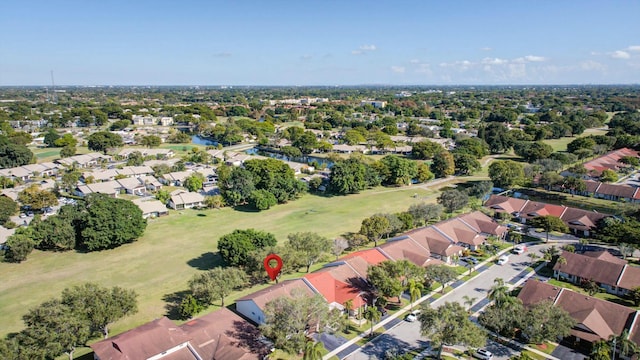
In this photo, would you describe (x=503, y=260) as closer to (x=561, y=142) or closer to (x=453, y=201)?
(x=453, y=201)

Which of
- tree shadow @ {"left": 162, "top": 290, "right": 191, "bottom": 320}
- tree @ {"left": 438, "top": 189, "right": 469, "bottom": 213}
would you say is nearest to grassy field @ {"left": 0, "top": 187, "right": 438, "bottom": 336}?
tree shadow @ {"left": 162, "top": 290, "right": 191, "bottom": 320}

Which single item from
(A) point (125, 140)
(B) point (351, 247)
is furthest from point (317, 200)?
(A) point (125, 140)

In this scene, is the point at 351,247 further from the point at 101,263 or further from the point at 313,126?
the point at 313,126

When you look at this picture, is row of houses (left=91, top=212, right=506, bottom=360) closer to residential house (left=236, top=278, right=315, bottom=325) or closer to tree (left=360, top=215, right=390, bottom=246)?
residential house (left=236, top=278, right=315, bottom=325)

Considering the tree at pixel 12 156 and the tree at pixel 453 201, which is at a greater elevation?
the tree at pixel 12 156

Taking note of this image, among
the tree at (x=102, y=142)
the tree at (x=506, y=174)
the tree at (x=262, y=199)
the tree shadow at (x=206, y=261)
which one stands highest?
the tree at (x=102, y=142)

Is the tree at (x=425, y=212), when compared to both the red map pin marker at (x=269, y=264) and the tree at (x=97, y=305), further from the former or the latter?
the tree at (x=97, y=305)

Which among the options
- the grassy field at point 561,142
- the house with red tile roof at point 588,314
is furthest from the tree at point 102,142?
the grassy field at point 561,142
